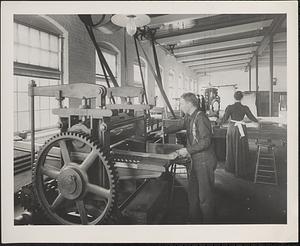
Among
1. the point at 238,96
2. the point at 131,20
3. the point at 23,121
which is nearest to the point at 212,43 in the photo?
the point at 238,96

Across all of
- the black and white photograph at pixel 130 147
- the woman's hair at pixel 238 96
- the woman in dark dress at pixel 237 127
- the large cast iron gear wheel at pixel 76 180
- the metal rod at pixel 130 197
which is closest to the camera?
the large cast iron gear wheel at pixel 76 180

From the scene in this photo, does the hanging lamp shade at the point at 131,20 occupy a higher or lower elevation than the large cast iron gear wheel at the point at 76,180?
higher

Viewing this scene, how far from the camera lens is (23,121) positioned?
6.82 feet

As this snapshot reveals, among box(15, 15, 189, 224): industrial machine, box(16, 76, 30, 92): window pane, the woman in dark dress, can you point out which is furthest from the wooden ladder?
box(16, 76, 30, 92): window pane

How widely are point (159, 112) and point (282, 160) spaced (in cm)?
177

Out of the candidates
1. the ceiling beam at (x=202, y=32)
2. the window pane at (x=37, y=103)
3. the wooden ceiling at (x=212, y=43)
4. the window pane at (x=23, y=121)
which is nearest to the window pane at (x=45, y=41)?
the window pane at (x=37, y=103)

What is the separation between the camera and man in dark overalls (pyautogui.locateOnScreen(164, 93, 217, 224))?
1.98 meters

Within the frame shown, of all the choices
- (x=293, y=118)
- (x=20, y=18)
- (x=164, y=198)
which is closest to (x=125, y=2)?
(x=20, y=18)

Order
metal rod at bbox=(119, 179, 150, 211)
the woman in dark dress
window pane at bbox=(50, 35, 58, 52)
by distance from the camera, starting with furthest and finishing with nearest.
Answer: window pane at bbox=(50, 35, 58, 52) < the woman in dark dress < metal rod at bbox=(119, 179, 150, 211)

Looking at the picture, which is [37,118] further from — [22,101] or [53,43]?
[53,43]

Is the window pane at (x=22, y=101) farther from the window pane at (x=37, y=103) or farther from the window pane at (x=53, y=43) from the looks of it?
the window pane at (x=53, y=43)

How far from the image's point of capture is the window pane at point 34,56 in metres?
2.29

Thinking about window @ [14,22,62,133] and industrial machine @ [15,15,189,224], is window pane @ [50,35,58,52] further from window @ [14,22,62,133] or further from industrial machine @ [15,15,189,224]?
industrial machine @ [15,15,189,224]

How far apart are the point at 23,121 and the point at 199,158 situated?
1.51 m
